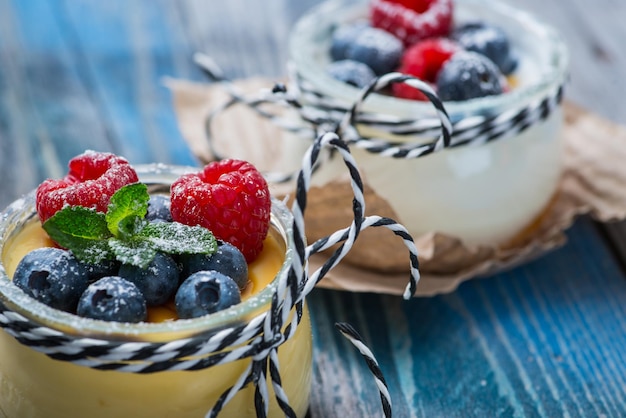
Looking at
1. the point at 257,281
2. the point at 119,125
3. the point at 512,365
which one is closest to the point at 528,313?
the point at 512,365

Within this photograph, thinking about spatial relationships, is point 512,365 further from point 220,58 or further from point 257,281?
point 220,58

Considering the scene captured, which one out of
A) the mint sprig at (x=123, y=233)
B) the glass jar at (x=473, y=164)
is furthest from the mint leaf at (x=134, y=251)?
the glass jar at (x=473, y=164)

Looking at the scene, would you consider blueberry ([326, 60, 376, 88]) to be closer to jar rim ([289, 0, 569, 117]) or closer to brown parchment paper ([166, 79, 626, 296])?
jar rim ([289, 0, 569, 117])

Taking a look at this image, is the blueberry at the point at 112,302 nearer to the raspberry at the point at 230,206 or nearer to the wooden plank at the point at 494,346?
the raspberry at the point at 230,206

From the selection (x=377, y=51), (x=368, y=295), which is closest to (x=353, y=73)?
(x=377, y=51)

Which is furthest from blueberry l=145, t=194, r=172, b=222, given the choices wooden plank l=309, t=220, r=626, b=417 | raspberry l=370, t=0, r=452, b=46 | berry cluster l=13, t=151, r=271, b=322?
raspberry l=370, t=0, r=452, b=46

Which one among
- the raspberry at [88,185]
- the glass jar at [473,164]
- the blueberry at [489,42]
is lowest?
the glass jar at [473,164]
